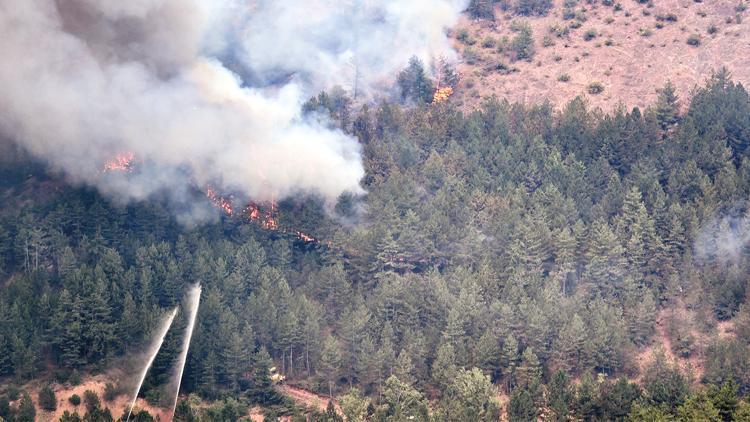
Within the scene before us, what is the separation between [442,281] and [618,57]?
48.0m

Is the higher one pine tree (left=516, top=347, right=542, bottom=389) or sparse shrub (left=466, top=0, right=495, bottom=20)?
sparse shrub (left=466, top=0, right=495, bottom=20)

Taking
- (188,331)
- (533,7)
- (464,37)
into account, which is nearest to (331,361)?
(188,331)

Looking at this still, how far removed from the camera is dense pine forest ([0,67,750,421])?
275ft

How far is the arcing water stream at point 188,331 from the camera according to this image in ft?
281

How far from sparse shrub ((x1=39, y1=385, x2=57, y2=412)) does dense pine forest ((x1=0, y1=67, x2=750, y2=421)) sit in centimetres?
178

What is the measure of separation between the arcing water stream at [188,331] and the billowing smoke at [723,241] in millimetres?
34786

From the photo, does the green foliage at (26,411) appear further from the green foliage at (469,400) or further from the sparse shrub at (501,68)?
the sparse shrub at (501,68)

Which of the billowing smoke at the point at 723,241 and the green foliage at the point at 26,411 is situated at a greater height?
the billowing smoke at the point at 723,241

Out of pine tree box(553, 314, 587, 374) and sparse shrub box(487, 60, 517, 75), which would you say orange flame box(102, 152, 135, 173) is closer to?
pine tree box(553, 314, 587, 374)

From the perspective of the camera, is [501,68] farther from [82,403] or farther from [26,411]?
[26,411]

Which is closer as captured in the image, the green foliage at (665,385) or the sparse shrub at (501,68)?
the green foliage at (665,385)

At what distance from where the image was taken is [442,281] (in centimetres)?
9125

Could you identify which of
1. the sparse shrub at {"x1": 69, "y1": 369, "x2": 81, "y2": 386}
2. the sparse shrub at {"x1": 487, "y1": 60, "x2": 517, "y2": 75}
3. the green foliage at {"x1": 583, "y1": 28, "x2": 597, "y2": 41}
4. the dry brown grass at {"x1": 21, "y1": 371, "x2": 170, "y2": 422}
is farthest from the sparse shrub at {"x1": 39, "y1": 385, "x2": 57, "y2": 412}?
the green foliage at {"x1": 583, "y1": 28, "x2": 597, "y2": 41}

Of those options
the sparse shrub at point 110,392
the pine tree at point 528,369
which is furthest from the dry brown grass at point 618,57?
the sparse shrub at point 110,392
